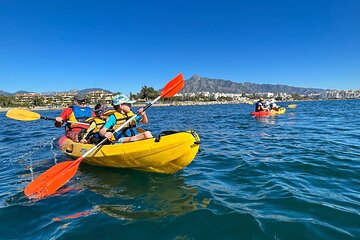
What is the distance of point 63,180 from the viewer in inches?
210

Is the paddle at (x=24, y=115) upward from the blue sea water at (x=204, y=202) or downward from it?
upward

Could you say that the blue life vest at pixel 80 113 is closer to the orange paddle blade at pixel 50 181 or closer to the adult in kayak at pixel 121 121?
the adult in kayak at pixel 121 121

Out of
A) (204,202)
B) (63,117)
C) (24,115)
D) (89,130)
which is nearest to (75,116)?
(63,117)

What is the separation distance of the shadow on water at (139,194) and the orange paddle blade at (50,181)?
510 millimetres

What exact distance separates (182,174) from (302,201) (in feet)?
9.06

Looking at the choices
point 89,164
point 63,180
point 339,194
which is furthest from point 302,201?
point 89,164

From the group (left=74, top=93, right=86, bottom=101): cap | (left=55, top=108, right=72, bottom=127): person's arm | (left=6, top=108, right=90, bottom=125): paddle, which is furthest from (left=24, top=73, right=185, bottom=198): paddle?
(left=6, top=108, right=90, bottom=125): paddle

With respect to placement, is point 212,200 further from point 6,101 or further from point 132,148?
point 6,101

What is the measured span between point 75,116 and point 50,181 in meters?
4.28

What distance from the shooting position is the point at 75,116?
360 inches

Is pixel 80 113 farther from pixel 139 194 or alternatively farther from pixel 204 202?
pixel 204 202

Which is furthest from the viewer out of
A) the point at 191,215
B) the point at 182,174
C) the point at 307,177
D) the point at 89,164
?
the point at 89,164

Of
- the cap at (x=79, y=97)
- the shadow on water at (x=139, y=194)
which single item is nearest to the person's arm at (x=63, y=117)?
the cap at (x=79, y=97)

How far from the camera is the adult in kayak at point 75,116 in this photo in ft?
28.5
